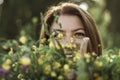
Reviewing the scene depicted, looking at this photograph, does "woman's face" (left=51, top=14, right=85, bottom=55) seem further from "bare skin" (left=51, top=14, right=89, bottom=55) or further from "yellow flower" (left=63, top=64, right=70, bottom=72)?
"yellow flower" (left=63, top=64, right=70, bottom=72)

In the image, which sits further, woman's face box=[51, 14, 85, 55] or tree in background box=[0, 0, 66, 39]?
tree in background box=[0, 0, 66, 39]

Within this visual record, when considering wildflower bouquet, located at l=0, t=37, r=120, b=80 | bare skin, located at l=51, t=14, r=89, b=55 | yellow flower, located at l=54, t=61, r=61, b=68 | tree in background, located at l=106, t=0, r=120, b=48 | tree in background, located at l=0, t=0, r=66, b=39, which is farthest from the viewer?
tree in background, located at l=106, t=0, r=120, b=48

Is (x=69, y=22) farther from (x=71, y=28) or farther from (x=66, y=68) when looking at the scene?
(x=66, y=68)

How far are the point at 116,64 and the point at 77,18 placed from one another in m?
1.45

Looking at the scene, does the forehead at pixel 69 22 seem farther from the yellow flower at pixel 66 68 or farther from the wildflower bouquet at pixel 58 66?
the yellow flower at pixel 66 68

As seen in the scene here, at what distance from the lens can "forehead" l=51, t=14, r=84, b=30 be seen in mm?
3604

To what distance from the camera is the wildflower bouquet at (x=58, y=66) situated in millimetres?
2215

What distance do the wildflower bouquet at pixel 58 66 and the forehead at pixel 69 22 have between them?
1.03 meters

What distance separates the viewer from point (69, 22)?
12.0 ft

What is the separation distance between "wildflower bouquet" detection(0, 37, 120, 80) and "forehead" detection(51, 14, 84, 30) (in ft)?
3.39

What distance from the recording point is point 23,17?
1231cm

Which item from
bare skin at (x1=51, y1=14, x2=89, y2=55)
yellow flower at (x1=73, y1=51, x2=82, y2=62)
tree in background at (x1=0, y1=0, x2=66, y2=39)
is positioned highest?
tree in background at (x1=0, y1=0, x2=66, y2=39)

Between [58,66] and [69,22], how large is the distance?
1361 mm

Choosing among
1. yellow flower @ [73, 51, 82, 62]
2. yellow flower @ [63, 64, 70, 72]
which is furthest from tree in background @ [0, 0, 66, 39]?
yellow flower @ [63, 64, 70, 72]
